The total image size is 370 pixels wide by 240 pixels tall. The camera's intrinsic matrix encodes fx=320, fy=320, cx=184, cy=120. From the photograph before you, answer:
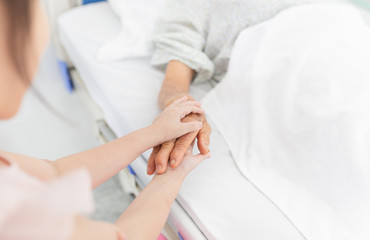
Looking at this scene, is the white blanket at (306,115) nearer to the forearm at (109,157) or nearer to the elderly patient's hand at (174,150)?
the elderly patient's hand at (174,150)

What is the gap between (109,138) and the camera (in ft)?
3.62

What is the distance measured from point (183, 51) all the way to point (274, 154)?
0.46m

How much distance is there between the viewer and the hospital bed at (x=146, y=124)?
2.26 ft

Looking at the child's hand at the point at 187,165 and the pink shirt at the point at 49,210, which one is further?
the child's hand at the point at 187,165

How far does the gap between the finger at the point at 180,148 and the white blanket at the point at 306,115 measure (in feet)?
0.44

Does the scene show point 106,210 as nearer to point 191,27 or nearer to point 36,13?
point 191,27

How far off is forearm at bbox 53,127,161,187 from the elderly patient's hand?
0.11 feet

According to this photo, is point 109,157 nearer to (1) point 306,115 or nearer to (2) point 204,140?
(2) point 204,140

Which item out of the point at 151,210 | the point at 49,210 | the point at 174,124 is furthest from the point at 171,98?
the point at 49,210

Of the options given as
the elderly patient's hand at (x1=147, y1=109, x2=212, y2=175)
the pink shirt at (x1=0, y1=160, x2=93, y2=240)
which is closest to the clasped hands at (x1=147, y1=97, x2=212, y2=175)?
the elderly patient's hand at (x1=147, y1=109, x2=212, y2=175)

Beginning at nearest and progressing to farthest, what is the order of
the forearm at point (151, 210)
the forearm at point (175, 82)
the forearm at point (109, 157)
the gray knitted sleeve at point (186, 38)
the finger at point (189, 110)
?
the forearm at point (151, 210)
the forearm at point (109, 157)
the finger at point (189, 110)
the forearm at point (175, 82)
the gray knitted sleeve at point (186, 38)

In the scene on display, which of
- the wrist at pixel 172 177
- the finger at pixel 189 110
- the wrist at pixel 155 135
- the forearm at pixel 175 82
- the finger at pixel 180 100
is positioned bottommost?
the wrist at pixel 172 177

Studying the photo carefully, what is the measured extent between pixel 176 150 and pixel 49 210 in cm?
44

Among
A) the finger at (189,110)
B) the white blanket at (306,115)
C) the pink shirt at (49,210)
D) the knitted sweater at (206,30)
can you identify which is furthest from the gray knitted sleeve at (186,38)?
the pink shirt at (49,210)
